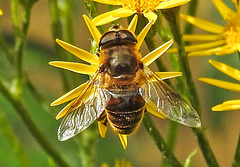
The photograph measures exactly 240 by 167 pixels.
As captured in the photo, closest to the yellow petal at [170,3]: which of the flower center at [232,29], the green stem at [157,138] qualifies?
the green stem at [157,138]

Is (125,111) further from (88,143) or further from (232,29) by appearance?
(232,29)

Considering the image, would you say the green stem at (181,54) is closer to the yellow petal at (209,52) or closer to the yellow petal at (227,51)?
the yellow petal at (209,52)

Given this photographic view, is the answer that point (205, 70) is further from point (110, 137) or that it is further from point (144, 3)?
point (144, 3)

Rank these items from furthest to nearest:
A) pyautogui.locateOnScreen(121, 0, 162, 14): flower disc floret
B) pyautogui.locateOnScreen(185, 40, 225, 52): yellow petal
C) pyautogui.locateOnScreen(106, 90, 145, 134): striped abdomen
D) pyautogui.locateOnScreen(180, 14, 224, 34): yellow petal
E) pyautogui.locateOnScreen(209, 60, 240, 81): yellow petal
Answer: pyautogui.locateOnScreen(180, 14, 224, 34): yellow petal → pyautogui.locateOnScreen(185, 40, 225, 52): yellow petal → pyautogui.locateOnScreen(209, 60, 240, 81): yellow petal → pyautogui.locateOnScreen(121, 0, 162, 14): flower disc floret → pyautogui.locateOnScreen(106, 90, 145, 134): striped abdomen

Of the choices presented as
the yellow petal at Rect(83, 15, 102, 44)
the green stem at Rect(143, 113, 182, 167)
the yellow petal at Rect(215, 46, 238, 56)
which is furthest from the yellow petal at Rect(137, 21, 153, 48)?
the yellow petal at Rect(215, 46, 238, 56)

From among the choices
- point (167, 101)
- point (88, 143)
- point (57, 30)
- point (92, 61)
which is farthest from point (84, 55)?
point (88, 143)

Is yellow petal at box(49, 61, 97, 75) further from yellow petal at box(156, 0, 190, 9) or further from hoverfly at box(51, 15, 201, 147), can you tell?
yellow petal at box(156, 0, 190, 9)
